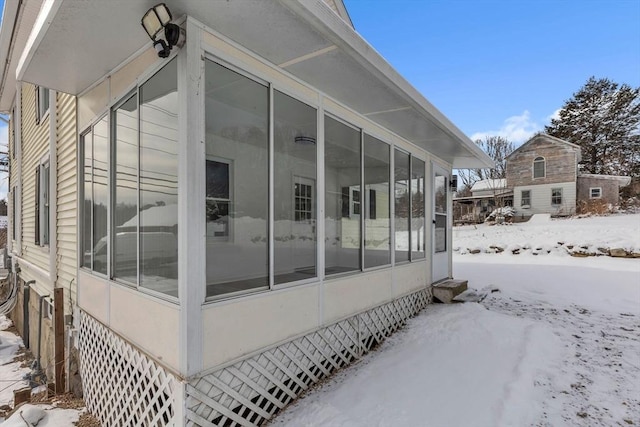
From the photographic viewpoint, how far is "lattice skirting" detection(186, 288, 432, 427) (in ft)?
7.82

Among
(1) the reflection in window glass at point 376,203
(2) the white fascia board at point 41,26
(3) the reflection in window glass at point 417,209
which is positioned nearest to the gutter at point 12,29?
(2) the white fascia board at point 41,26

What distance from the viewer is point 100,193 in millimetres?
3643

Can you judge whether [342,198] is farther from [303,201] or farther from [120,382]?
[120,382]

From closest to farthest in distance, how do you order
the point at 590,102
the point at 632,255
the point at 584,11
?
the point at 584,11, the point at 632,255, the point at 590,102

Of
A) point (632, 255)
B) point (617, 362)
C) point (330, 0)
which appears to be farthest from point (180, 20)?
point (632, 255)

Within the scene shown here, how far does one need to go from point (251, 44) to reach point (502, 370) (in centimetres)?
389

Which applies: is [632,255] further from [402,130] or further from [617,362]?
[402,130]

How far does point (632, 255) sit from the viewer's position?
360 inches

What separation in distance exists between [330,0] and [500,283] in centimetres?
765

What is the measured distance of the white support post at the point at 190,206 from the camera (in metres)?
2.25

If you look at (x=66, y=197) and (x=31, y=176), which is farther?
(x=31, y=176)

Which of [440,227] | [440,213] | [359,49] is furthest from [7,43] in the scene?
[440,227]

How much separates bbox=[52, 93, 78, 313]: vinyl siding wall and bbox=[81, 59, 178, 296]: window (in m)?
0.86

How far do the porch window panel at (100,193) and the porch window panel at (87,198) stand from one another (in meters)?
0.15
